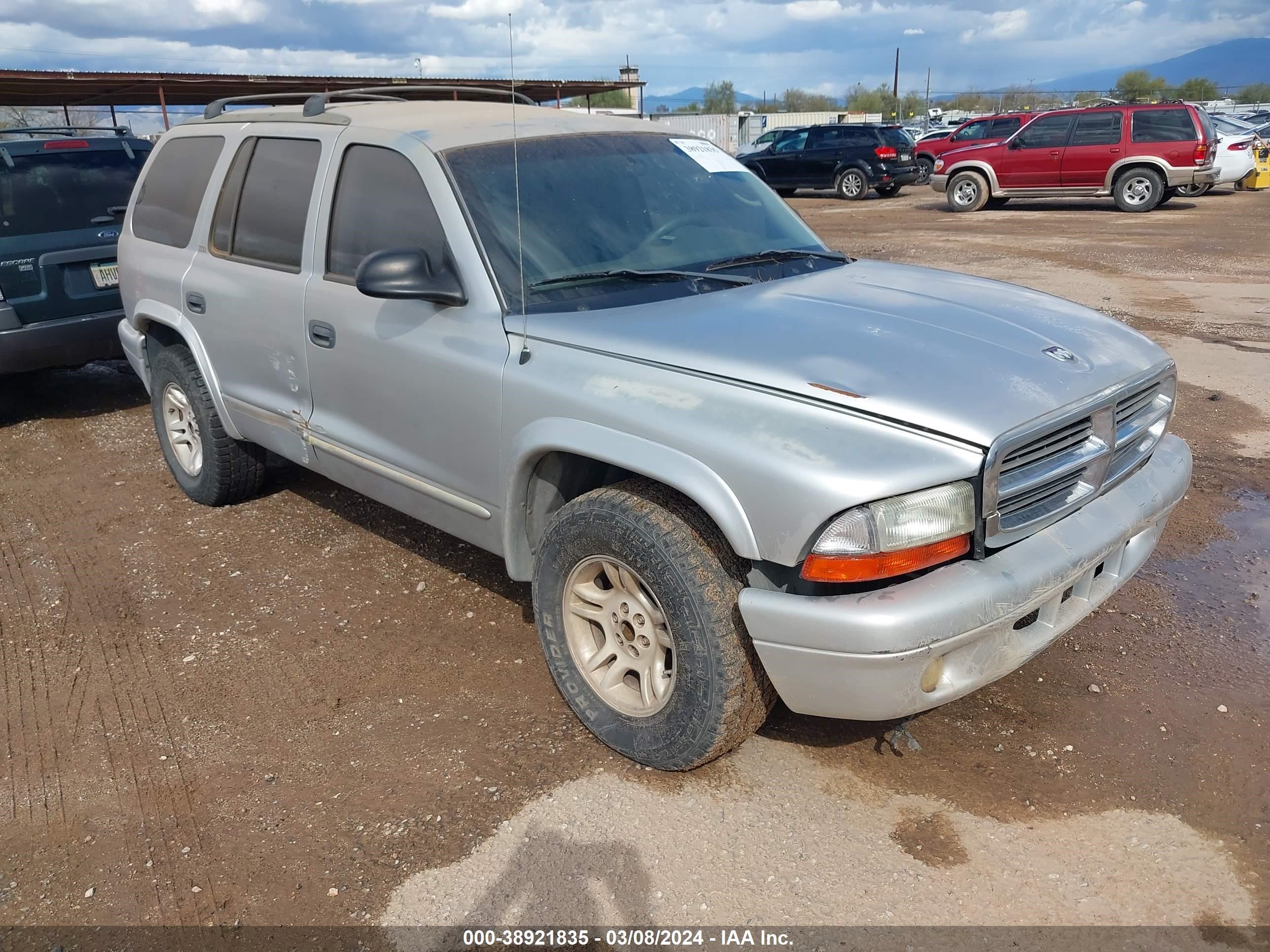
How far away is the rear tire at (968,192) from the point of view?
18922 millimetres

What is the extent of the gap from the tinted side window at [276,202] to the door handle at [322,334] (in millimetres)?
294

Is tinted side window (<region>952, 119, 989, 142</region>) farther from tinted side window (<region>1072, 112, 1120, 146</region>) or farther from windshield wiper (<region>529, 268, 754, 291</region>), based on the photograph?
windshield wiper (<region>529, 268, 754, 291</region>)

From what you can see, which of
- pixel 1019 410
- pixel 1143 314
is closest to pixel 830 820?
pixel 1019 410

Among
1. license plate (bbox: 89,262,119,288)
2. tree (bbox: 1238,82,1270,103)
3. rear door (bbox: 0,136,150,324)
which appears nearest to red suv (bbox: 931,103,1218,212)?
rear door (bbox: 0,136,150,324)

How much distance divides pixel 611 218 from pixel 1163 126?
17027 mm

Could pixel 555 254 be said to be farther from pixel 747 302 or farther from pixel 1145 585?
pixel 1145 585

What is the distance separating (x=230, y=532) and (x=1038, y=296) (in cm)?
389

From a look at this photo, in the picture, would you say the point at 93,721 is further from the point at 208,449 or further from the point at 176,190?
the point at 176,190

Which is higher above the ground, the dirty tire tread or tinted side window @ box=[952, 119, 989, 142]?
tinted side window @ box=[952, 119, 989, 142]

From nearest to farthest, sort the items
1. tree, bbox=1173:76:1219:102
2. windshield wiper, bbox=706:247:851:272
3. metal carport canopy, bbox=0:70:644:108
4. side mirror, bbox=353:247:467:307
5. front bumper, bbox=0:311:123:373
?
side mirror, bbox=353:247:467:307 → windshield wiper, bbox=706:247:851:272 → front bumper, bbox=0:311:123:373 → metal carport canopy, bbox=0:70:644:108 → tree, bbox=1173:76:1219:102

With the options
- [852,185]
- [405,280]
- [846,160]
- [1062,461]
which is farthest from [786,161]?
[1062,461]

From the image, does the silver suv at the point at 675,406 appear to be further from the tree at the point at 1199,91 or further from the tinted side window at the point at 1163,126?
the tree at the point at 1199,91

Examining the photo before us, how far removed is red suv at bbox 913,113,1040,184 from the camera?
22.5 meters

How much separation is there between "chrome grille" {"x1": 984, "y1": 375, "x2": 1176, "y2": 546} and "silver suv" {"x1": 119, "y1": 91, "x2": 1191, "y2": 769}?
11mm
